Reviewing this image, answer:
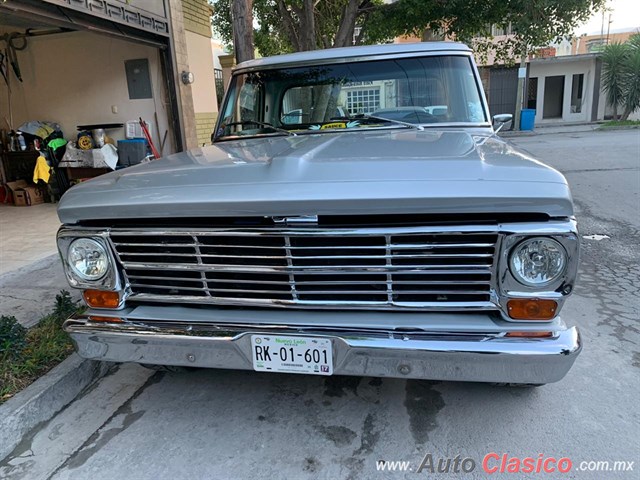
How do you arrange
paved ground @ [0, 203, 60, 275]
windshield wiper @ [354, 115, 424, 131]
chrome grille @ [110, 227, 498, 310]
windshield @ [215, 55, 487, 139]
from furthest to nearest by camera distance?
paved ground @ [0, 203, 60, 275] < windshield @ [215, 55, 487, 139] < windshield wiper @ [354, 115, 424, 131] < chrome grille @ [110, 227, 498, 310]

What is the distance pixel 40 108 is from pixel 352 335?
935cm

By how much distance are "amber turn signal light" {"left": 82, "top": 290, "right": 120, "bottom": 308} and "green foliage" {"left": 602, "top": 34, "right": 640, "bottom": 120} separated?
2436 cm

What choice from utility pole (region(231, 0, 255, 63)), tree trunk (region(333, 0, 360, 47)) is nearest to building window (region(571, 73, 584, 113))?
tree trunk (region(333, 0, 360, 47))

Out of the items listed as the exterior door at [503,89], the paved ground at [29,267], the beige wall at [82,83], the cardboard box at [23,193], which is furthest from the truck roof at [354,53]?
the exterior door at [503,89]

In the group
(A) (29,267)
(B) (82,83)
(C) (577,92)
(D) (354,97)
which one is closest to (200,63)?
(B) (82,83)

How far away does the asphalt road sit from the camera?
2234 mm

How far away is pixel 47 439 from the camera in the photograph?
2531mm

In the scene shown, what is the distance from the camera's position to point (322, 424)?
250cm

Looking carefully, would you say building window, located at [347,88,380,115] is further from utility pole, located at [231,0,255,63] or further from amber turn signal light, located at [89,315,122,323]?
utility pole, located at [231,0,255,63]

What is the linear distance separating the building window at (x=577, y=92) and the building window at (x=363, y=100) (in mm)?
25428

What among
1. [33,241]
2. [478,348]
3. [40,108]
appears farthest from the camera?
[40,108]

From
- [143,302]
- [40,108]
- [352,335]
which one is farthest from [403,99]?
[40,108]

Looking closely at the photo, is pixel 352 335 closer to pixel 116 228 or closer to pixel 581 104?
pixel 116 228

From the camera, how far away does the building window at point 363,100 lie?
3.36m
